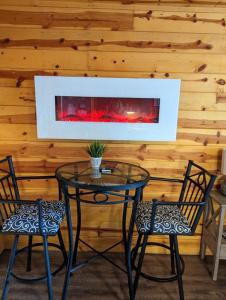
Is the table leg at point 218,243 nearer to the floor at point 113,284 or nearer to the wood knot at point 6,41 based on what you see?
the floor at point 113,284

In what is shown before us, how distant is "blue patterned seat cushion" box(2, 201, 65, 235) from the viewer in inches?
67.5

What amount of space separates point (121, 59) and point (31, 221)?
137cm

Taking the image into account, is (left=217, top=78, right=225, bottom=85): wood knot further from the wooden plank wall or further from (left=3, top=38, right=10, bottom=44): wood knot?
(left=3, top=38, right=10, bottom=44): wood knot

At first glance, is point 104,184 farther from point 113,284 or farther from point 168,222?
point 113,284

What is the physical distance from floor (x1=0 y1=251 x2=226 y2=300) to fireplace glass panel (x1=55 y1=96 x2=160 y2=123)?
3.95 feet

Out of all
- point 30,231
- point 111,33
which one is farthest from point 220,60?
point 30,231

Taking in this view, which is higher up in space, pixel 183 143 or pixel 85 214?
pixel 183 143

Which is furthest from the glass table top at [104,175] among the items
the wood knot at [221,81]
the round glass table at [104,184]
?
the wood knot at [221,81]

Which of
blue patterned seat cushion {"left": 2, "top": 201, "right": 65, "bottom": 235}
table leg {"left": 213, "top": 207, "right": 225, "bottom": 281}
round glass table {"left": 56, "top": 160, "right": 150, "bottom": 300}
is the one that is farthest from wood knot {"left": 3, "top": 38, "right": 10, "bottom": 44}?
table leg {"left": 213, "top": 207, "right": 225, "bottom": 281}

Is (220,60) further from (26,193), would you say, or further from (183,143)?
(26,193)

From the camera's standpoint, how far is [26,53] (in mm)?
2123

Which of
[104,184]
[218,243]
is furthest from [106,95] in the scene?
[218,243]

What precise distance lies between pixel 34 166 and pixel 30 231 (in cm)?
72

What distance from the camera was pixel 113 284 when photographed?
6.67 ft
